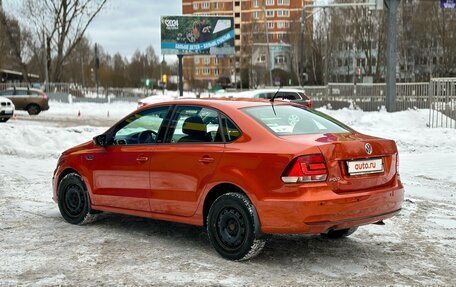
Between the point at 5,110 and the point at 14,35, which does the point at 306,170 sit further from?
the point at 14,35

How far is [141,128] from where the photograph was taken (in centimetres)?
655

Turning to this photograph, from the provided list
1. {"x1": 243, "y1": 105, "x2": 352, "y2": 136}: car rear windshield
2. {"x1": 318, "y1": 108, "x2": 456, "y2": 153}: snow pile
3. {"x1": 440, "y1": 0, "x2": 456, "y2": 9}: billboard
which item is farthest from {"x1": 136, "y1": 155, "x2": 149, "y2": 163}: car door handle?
{"x1": 440, "y1": 0, "x2": 456, "y2": 9}: billboard

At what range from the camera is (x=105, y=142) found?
673 centimetres

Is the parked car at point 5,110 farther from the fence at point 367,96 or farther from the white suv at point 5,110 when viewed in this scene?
the fence at point 367,96

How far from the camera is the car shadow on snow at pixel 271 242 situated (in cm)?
568

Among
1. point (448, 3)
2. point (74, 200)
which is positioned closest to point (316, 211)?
point (74, 200)

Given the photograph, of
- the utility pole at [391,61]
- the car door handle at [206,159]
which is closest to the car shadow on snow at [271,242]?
the car door handle at [206,159]

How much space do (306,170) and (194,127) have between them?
1.46m

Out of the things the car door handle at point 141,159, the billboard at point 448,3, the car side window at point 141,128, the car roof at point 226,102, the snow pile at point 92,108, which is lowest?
the snow pile at point 92,108

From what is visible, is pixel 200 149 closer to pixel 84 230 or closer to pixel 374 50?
pixel 84 230

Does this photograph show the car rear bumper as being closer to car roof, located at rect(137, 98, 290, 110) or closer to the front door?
car roof, located at rect(137, 98, 290, 110)

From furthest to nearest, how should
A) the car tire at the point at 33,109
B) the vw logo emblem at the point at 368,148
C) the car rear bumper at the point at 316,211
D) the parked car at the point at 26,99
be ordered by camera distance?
1. the car tire at the point at 33,109
2. the parked car at the point at 26,99
3. the vw logo emblem at the point at 368,148
4. the car rear bumper at the point at 316,211

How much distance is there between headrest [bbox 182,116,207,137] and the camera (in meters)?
5.88

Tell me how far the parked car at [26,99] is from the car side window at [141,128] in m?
26.8
